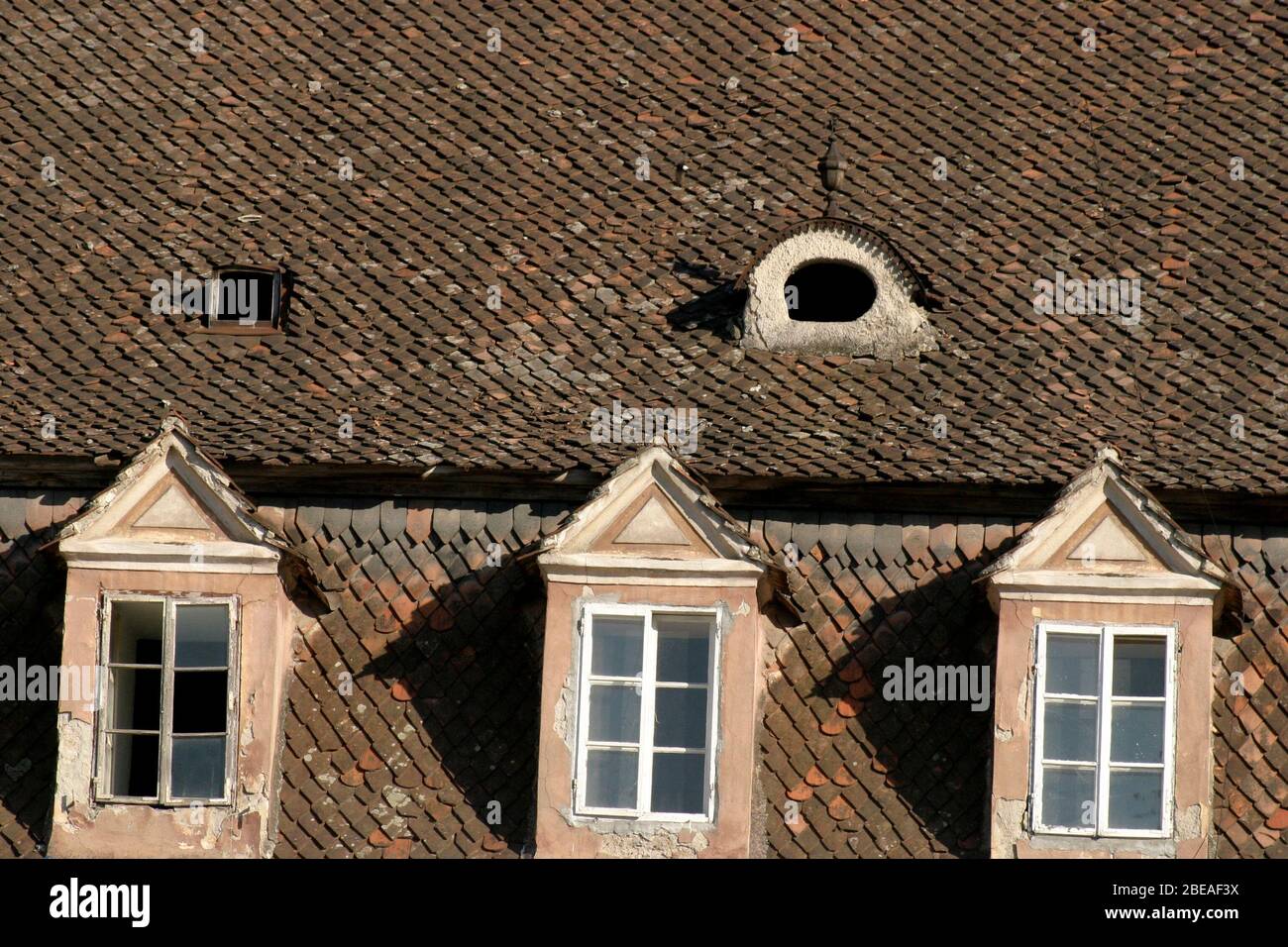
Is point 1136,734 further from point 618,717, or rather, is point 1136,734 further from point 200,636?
point 200,636

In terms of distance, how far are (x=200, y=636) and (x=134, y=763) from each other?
950mm

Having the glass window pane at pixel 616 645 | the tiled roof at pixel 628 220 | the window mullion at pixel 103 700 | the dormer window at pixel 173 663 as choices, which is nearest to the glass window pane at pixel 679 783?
the glass window pane at pixel 616 645

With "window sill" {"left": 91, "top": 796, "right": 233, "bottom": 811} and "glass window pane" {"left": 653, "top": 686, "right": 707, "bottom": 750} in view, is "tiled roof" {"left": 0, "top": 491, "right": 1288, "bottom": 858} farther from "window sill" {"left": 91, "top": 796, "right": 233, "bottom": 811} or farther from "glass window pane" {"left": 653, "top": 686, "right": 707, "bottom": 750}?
"glass window pane" {"left": 653, "top": 686, "right": 707, "bottom": 750}

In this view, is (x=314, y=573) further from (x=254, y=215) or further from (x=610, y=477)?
(x=254, y=215)

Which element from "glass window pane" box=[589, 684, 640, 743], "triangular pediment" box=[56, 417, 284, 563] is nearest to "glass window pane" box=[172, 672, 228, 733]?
"triangular pediment" box=[56, 417, 284, 563]

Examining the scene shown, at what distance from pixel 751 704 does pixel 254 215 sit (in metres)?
6.04

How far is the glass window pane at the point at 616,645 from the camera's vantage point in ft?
60.3

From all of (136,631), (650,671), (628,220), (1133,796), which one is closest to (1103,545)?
(1133,796)

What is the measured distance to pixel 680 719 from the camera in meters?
18.3

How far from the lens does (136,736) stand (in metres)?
18.4

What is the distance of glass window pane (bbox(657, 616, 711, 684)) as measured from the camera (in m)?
18.4

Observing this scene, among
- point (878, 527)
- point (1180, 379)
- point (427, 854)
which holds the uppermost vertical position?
point (1180, 379)
